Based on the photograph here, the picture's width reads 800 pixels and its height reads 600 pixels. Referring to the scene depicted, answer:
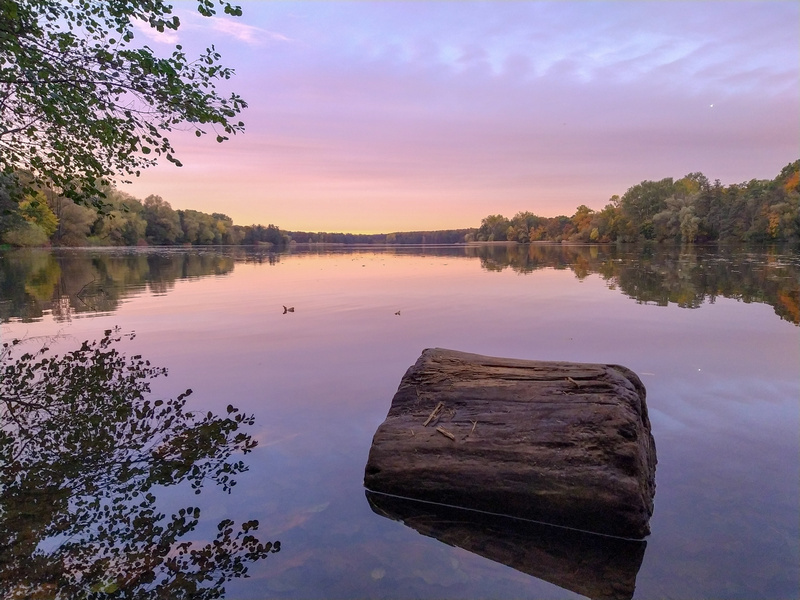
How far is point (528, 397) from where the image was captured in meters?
5.05

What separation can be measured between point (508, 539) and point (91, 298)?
20116 millimetres

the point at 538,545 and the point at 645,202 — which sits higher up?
the point at 645,202

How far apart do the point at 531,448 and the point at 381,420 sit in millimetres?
2669

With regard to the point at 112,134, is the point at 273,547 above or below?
below

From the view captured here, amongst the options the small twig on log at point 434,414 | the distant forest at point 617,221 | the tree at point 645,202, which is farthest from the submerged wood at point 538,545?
the tree at point 645,202

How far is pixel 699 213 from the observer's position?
94.2m

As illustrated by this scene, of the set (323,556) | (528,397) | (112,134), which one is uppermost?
(112,134)

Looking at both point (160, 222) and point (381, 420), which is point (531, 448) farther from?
point (160, 222)

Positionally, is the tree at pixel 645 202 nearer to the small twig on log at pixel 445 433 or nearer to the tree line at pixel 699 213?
the tree line at pixel 699 213

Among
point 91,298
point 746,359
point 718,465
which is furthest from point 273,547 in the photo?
point 91,298

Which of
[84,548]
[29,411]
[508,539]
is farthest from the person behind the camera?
[29,411]

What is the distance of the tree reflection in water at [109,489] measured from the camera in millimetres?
3518

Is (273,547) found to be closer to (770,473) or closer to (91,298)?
(770,473)

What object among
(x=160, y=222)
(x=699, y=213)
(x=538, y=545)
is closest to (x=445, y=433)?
(x=538, y=545)
